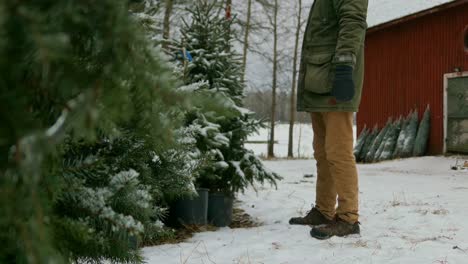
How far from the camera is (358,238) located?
125 inches

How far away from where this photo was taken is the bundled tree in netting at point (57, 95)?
0.56 metres

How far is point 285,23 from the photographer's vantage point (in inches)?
937

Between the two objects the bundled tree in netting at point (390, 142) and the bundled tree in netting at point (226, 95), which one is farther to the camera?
the bundled tree in netting at point (390, 142)

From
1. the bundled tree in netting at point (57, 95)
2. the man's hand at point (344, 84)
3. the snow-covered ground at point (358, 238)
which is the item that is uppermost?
the man's hand at point (344, 84)

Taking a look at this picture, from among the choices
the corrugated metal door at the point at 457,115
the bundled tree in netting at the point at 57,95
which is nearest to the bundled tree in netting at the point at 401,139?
the corrugated metal door at the point at 457,115

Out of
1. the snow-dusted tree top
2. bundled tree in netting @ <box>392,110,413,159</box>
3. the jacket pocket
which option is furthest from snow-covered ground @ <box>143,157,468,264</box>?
the snow-dusted tree top

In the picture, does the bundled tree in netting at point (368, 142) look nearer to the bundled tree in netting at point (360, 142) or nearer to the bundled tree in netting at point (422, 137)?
the bundled tree in netting at point (360, 142)

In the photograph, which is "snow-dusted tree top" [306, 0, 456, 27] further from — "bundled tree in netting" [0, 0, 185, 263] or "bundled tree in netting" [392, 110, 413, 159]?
"bundled tree in netting" [0, 0, 185, 263]

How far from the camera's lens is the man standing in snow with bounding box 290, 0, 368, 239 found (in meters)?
3.20

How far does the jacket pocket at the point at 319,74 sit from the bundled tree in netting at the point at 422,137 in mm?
9189

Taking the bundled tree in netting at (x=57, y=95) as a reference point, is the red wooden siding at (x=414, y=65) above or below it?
above

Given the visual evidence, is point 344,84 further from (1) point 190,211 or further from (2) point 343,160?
(1) point 190,211

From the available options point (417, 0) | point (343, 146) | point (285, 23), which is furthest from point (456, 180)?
point (285, 23)

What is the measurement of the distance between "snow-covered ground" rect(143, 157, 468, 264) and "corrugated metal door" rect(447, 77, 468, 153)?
5747mm
